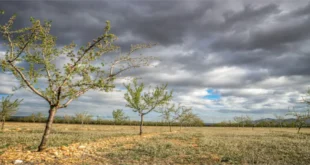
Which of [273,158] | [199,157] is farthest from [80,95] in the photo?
[273,158]

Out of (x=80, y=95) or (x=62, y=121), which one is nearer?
(x=80, y=95)

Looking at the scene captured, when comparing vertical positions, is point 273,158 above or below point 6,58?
below

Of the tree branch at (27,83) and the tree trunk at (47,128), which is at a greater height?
the tree branch at (27,83)

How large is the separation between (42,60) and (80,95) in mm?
3750

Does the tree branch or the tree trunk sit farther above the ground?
the tree branch

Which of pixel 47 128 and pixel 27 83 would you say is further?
pixel 47 128

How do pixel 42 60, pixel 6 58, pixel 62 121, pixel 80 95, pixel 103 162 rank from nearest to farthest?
pixel 103 162
pixel 6 58
pixel 42 60
pixel 80 95
pixel 62 121

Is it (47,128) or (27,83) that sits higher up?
(27,83)

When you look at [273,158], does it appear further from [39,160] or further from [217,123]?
[217,123]

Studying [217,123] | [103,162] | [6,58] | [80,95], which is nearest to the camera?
[103,162]

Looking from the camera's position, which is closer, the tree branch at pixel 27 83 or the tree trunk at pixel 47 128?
the tree branch at pixel 27 83

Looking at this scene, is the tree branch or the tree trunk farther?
the tree trunk

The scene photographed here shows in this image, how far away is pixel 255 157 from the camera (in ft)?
46.8

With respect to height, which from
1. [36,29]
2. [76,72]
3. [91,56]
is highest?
[36,29]
